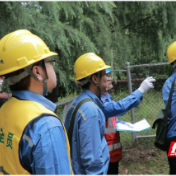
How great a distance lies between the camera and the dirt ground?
4.45 metres

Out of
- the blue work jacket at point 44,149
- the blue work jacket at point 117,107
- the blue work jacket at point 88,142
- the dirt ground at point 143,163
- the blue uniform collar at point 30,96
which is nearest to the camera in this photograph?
the blue work jacket at point 44,149

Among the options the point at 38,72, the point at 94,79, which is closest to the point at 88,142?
the point at 94,79

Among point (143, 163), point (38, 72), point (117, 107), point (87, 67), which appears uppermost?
point (38, 72)

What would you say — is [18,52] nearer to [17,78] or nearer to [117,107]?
[17,78]

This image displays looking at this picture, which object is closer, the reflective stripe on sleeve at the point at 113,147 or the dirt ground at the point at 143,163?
the reflective stripe on sleeve at the point at 113,147

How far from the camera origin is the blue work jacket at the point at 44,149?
1131 mm

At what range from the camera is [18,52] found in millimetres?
1360

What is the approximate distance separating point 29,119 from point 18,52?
41cm

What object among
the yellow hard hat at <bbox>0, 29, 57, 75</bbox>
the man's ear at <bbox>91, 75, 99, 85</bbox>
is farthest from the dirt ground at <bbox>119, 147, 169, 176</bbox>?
the yellow hard hat at <bbox>0, 29, 57, 75</bbox>

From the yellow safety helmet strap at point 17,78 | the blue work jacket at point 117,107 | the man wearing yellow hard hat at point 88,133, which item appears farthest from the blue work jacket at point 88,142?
Answer: the yellow safety helmet strap at point 17,78

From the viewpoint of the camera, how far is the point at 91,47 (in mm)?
3635

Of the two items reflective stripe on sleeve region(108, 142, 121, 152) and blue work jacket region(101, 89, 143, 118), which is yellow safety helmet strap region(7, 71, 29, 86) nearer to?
blue work jacket region(101, 89, 143, 118)

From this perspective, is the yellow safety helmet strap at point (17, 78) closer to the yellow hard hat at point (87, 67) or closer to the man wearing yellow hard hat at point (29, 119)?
the man wearing yellow hard hat at point (29, 119)

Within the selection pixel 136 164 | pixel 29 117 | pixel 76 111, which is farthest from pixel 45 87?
pixel 136 164
